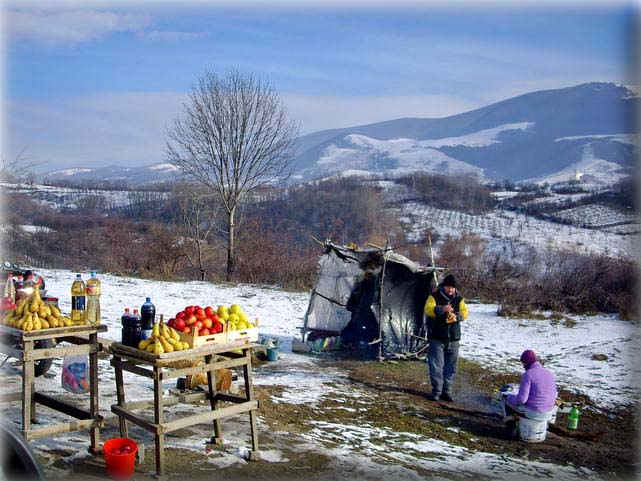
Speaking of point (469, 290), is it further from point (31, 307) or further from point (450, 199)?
point (450, 199)

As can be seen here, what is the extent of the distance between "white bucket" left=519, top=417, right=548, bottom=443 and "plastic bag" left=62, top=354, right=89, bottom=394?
5.11m

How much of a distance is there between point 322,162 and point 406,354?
284 ft

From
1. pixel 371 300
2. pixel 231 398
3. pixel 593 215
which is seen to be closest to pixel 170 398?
pixel 231 398

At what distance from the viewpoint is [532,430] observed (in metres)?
7.25

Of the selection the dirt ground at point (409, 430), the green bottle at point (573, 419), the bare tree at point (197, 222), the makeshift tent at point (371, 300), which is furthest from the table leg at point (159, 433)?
the bare tree at point (197, 222)

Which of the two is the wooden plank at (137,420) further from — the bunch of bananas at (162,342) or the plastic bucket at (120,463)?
the bunch of bananas at (162,342)

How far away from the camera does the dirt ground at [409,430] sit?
512cm

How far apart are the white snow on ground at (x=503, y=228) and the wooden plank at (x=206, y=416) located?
88.9 ft

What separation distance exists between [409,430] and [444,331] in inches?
70.1

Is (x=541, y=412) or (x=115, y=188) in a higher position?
(x=115, y=188)

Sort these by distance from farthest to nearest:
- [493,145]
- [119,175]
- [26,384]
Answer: [493,145] < [119,175] < [26,384]

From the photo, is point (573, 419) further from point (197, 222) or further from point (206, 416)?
point (197, 222)

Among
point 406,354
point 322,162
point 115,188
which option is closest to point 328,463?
point 406,354

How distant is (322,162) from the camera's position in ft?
315
